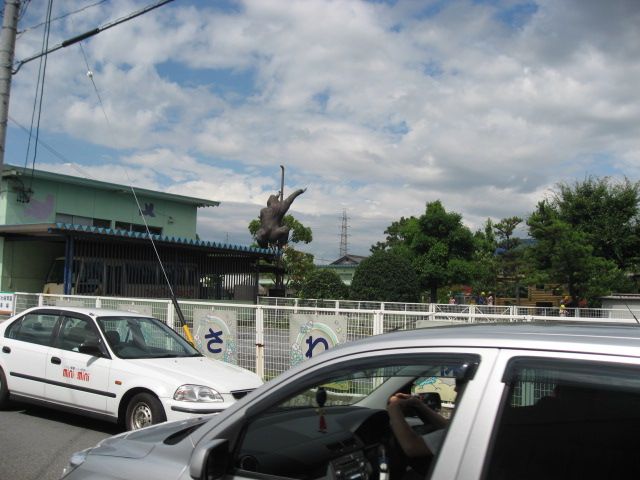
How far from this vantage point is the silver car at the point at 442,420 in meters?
2.06

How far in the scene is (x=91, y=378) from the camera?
7.64 metres

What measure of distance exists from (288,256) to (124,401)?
113ft

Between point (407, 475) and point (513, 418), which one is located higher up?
point (513, 418)

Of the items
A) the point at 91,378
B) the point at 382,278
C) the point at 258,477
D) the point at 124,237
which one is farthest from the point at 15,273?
the point at 258,477

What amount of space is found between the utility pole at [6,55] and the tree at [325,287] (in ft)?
56.9

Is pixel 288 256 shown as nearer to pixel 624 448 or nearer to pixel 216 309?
pixel 216 309

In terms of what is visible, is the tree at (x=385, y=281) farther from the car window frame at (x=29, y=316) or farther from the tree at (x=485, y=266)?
the car window frame at (x=29, y=316)

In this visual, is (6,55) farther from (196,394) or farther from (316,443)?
(316,443)

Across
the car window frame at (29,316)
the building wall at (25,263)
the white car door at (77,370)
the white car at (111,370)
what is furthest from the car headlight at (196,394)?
the building wall at (25,263)

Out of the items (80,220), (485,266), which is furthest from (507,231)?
(80,220)

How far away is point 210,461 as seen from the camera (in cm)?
253

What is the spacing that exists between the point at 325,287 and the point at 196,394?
20.0m

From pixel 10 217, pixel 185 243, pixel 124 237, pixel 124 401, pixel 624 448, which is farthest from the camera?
pixel 10 217

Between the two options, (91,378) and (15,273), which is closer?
(91,378)
